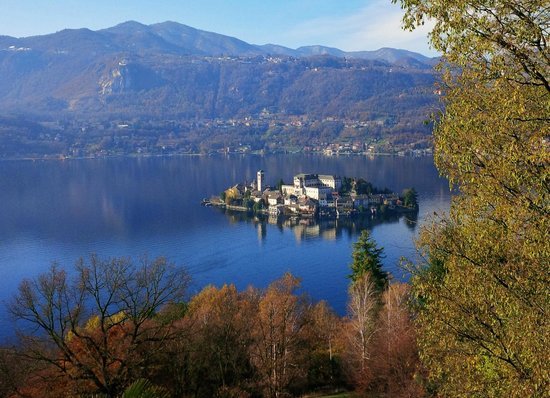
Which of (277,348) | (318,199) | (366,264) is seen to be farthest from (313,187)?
(277,348)

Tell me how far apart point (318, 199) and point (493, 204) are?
138 feet

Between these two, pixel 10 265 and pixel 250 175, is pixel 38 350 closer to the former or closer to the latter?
pixel 10 265

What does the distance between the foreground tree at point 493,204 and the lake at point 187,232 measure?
8.19m

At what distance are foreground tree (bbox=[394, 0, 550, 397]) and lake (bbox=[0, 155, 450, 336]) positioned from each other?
323 inches

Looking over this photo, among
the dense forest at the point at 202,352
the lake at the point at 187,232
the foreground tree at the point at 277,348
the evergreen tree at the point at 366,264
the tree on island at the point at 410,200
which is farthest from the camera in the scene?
the tree on island at the point at 410,200

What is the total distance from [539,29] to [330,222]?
1474 inches

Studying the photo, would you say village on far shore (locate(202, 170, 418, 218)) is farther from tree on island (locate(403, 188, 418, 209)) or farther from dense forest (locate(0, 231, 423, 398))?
dense forest (locate(0, 231, 423, 398))

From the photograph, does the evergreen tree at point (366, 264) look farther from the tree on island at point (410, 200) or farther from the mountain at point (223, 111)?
the mountain at point (223, 111)

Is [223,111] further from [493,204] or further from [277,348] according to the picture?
[493,204]

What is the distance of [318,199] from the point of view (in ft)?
150

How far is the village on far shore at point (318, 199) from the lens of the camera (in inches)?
1670

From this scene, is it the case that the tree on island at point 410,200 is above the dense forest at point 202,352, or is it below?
below

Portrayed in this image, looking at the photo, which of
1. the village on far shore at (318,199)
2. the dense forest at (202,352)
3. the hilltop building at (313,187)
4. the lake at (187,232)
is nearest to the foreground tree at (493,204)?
the dense forest at (202,352)

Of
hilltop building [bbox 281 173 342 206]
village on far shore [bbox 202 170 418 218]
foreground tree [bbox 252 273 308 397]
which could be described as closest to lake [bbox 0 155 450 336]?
village on far shore [bbox 202 170 418 218]
